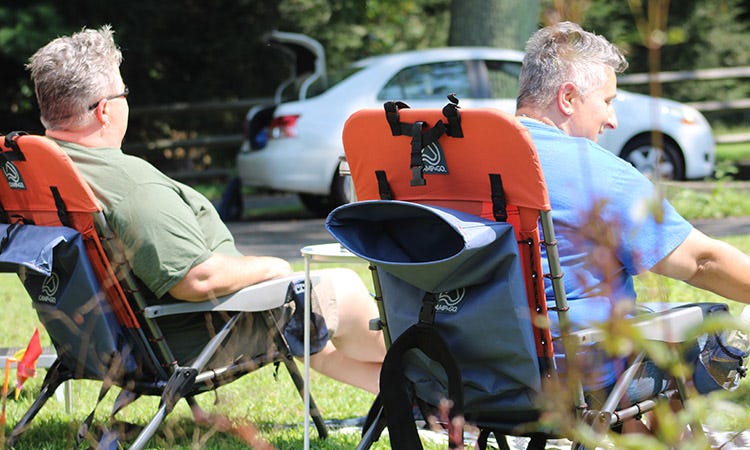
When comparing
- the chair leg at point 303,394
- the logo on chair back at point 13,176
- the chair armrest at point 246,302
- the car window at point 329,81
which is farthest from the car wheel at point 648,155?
the logo on chair back at point 13,176

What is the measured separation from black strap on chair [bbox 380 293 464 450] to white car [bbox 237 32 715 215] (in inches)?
302

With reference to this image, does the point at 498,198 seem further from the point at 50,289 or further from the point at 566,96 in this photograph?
the point at 50,289

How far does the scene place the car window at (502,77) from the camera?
11.1 meters

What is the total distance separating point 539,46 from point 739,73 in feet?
45.4

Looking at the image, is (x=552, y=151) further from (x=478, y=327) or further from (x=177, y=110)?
(x=177, y=110)

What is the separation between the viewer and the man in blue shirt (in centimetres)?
265

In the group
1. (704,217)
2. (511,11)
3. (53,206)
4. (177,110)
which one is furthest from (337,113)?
(53,206)

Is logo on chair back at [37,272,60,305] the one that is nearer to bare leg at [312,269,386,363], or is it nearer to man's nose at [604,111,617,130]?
bare leg at [312,269,386,363]

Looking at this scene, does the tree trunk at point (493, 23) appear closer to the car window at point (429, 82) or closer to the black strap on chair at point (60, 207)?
the car window at point (429, 82)

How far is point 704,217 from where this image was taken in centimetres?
1013

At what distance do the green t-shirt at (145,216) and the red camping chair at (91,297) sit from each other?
0.06m

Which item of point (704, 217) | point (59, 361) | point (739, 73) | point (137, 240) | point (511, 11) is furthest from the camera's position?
point (739, 73)

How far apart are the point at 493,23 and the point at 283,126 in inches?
103

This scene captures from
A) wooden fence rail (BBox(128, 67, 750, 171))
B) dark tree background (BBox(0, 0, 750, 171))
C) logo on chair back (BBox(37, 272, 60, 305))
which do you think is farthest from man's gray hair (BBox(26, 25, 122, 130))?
wooden fence rail (BBox(128, 67, 750, 171))
